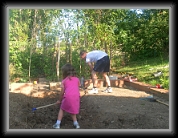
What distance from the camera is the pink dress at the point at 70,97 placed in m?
3.16

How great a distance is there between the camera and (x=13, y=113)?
3398 millimetres

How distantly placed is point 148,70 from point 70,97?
7.14 ft

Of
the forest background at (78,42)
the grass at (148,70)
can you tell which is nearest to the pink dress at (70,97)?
the forest background at (78,42)

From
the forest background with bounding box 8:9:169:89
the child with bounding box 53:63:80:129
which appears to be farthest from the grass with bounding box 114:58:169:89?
the child with bounding box 53:63:80:129

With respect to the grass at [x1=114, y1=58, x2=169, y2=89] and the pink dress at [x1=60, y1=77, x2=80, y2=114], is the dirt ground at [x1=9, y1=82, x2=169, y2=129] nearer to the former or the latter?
the pink dress at [x1=60, y1=77, x2=80, y2=114]

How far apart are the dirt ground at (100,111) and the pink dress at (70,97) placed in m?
0.17

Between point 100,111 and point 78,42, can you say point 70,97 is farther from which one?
point 78,42

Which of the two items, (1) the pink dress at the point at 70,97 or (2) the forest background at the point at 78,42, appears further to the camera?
(2) the forest background at the point at 78,42

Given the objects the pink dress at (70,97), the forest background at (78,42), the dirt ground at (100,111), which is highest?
the forest background at (78,42)

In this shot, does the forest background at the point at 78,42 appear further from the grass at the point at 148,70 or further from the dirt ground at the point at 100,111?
the dirt ground at the point at 100,111

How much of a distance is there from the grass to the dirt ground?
426 mm
